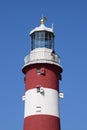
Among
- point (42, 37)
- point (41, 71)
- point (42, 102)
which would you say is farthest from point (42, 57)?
point (42, 102)

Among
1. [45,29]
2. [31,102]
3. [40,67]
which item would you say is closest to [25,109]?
[31,102]

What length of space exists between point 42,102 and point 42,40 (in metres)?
4.50

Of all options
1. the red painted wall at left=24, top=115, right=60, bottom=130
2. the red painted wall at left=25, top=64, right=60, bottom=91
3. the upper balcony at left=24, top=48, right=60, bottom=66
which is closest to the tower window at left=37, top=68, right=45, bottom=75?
the red painted wall at left=25, top=64, right=60, bottom=91

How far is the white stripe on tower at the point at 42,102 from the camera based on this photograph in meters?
27.3

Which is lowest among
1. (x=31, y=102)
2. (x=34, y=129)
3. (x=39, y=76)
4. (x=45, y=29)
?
(x=34, y=129)

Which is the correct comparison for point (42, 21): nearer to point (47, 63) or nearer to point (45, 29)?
point (45, 29)

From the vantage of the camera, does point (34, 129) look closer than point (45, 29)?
Yes

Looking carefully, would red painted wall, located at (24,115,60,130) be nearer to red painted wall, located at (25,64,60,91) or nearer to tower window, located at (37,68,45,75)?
red painted wall, located at (25,64,60,91)

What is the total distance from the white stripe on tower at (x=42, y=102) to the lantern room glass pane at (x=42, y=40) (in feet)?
10.7

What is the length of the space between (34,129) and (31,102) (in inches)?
68.1

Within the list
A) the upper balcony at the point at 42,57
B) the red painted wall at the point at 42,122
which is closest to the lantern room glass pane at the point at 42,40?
the upper balcony at the point at 42,57

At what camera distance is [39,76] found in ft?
92.4

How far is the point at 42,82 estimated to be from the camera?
27969 millimetres

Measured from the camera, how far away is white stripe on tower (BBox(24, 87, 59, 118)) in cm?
2734
